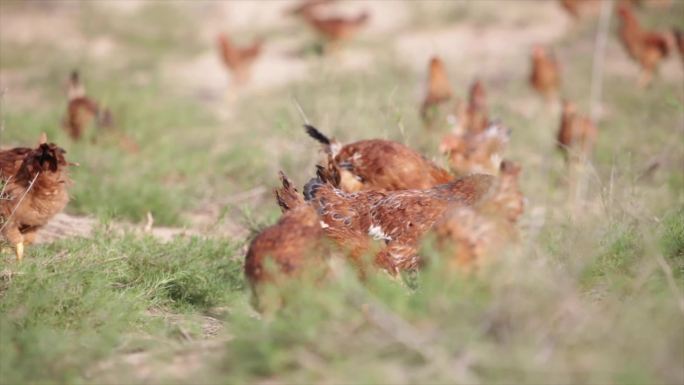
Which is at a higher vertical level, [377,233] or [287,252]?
[287,252]

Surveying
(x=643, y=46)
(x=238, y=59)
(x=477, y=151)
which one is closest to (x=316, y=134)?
(x=477, y=151)

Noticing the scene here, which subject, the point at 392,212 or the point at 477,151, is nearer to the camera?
the point at 392,212

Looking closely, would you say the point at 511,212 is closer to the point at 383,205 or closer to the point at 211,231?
the point at 383,205

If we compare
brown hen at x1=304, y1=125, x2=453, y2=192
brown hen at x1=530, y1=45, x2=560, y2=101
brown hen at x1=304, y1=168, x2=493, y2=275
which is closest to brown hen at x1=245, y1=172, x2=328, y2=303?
brown hen at x1=304, y1=168, x2=493, y2=275

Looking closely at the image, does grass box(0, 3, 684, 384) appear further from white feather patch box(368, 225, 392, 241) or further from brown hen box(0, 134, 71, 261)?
white feather patch box(368, 225, 392, 241)

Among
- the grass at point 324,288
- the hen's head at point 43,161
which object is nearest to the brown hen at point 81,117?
the grass at point 324,288

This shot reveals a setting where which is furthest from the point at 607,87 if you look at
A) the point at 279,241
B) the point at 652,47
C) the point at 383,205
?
the point at 279,241

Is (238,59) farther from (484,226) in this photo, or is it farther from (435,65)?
(484,226)
